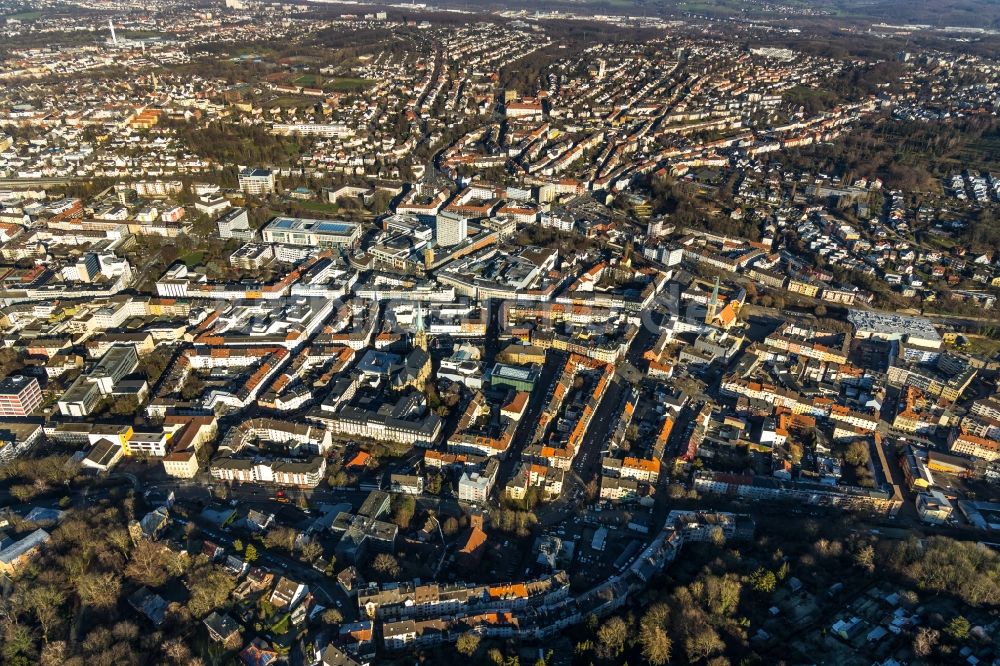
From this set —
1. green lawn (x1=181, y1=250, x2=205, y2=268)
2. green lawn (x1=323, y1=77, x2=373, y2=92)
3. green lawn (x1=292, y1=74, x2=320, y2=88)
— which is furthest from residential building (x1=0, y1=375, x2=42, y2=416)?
green lawn (x1=292, y1=74, x2=320, y2=88)

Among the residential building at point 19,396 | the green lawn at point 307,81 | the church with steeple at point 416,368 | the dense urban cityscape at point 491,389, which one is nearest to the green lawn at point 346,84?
the green lawn at point 307,81

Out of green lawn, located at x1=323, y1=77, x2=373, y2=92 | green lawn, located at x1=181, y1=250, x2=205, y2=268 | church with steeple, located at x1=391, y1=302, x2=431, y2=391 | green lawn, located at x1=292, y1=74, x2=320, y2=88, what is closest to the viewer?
church with steeple, located at x1=391, y1=302, x2=431, y2=391

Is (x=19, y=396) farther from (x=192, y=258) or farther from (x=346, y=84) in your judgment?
(x=346, y=84)

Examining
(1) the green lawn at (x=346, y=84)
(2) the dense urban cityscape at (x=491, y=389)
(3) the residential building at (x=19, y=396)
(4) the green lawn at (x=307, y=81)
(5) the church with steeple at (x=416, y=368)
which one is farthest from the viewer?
(4) the green lawn at (x=307, y=81)

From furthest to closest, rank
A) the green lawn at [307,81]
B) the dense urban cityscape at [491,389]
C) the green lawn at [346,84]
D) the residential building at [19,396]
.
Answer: the green lawn at [307,81] < the green lawn at [346,84] < the residential building at [19,396] < the dense urban cityscape at [491,389]

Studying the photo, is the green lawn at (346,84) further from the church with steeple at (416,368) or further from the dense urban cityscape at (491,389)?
the church with steeple at (416,368)

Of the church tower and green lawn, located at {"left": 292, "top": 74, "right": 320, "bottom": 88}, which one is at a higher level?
green lawn, located at {"left": 292, "top": 74, "right": 320, "bottom": 88}

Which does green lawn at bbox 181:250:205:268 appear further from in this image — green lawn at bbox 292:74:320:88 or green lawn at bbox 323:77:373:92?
green lawn at bbox 292:74:320:88

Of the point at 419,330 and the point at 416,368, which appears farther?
the point at 419,330

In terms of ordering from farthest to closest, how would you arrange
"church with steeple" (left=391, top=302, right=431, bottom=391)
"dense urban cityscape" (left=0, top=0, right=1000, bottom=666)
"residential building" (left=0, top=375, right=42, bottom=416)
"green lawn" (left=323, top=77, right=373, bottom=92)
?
"green lawn" (left=323, top=77, right=373, bottom=92) → "church with steeple" (left=391, top=302, right=431, bottom=391) → "residential building" (left=0, top=375, right=42, bottom=416) → "dense urban cityscape" (left=0, top=0, right=1000, bottom=666)

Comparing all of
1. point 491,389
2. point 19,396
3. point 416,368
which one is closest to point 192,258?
point 19,396
